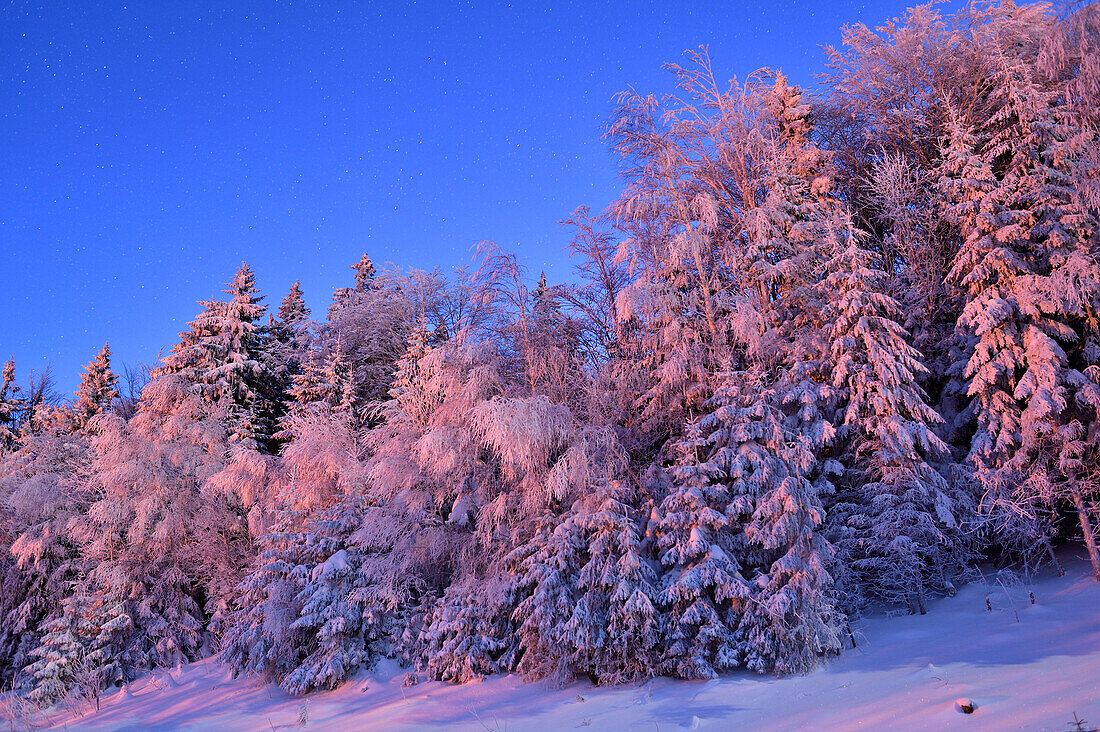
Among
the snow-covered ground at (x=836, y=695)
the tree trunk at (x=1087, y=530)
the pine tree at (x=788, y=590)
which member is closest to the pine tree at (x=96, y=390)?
the snow-covered ground at (x=836, y=695)

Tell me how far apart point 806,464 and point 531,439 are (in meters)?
5.07

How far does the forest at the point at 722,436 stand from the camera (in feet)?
37.3

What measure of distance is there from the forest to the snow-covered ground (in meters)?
0.58

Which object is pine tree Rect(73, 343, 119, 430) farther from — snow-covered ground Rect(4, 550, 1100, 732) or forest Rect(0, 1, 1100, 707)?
snow-covered ground Rect(4, 550, 1100, 732)

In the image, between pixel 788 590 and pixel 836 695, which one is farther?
pixel 788 590

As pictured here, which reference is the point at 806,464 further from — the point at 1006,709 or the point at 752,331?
the point at 1006,709

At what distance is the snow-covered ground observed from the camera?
281 inches

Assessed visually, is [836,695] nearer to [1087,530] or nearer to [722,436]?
[722,436]

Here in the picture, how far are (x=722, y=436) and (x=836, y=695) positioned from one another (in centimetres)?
453

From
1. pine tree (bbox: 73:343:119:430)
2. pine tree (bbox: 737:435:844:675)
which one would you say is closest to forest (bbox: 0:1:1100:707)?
pine tree (bbox: 737:435:844:675)

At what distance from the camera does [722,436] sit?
11.8 meters

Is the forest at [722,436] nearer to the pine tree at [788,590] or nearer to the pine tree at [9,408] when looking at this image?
the pine tree at [788,590]

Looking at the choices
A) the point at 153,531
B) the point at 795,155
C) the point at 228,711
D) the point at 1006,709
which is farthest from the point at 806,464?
the point at 153,531

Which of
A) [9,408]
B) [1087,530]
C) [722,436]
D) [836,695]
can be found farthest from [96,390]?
[1087,530]
